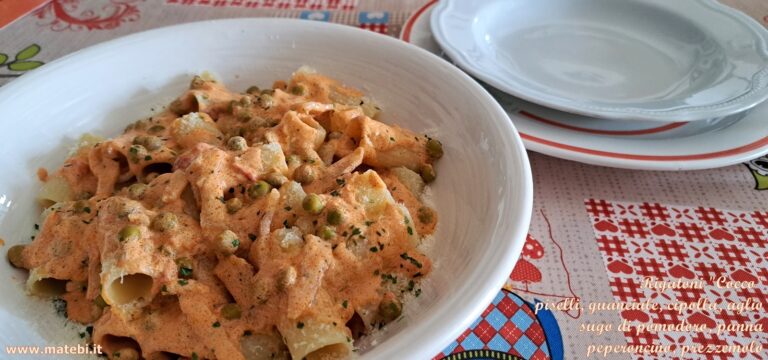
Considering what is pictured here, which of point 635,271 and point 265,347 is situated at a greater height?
point 265,347

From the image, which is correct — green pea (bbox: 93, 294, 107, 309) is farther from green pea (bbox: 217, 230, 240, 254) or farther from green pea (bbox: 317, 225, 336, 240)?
green pea (bbox: 317, 225, 336, 240)

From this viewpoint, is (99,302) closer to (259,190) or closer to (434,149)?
(259,190)

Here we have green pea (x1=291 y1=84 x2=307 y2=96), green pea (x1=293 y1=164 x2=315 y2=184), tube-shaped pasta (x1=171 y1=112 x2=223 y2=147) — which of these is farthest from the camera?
green pea (x1=291 y1=84 x2=307 y2=96)

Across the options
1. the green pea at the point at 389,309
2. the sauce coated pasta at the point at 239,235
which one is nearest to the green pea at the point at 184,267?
the sauce coated pasta at the point at 239,235

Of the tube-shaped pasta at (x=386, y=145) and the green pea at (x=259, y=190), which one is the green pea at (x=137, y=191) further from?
the tube-shaped pasta at (x=386, y=145)

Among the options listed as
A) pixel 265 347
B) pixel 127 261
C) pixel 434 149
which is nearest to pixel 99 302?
pixel 127 261

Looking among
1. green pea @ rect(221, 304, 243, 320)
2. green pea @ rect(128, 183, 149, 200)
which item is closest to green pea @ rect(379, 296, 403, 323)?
green pea @ rect(221, 304, 243, 320)
